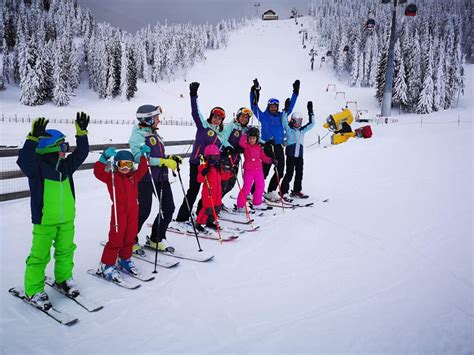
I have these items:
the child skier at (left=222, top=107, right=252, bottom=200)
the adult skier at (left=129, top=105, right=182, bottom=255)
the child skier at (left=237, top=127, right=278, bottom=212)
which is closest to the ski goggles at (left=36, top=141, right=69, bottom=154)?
the adult skier at (left=129, top=105, right=182, bottom=255)

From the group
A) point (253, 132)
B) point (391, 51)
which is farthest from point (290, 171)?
A: point (391, 51)

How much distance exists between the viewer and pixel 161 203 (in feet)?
14.8

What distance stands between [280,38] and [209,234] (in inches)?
4243

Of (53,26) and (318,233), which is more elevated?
(53,26)

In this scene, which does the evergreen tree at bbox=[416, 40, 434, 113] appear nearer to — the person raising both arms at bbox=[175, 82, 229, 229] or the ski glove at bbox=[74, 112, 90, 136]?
the person raising both arms at bbox=[175, 82, 229, 229]

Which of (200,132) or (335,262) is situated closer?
(335,262)

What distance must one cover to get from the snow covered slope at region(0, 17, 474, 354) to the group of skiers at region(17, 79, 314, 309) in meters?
0.36

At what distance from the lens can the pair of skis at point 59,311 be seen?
297 cm

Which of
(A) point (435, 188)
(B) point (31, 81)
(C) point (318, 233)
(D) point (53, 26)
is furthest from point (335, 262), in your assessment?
(D) point (53, 26)

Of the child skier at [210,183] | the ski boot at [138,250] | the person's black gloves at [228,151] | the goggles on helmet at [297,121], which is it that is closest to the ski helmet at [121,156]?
the ski boot at [138,250]

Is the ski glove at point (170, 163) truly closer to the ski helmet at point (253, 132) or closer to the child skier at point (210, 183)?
the child skier at point (210, 183)

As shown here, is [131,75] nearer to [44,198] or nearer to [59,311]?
[44,198]

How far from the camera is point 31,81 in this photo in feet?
155

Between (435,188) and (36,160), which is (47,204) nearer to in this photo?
(36,160)
